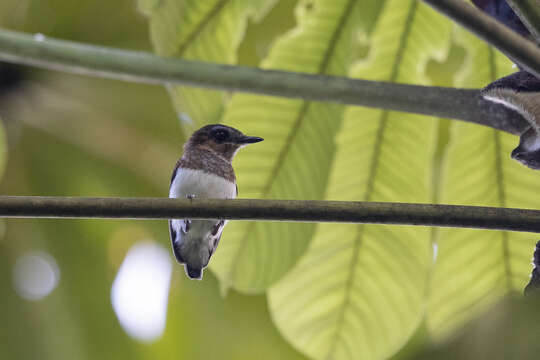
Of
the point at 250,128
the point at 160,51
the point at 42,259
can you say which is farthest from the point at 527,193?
the point at 42,259

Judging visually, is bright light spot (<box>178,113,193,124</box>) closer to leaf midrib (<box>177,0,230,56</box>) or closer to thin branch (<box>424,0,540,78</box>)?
leaf midrib (<box>177,0,230,56</box>)

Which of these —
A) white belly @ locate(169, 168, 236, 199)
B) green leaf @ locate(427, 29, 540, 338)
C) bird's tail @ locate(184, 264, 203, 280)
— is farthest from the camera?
white belly @ locate(169, 168, 236, 199)

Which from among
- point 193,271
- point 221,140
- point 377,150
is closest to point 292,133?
point 377,150

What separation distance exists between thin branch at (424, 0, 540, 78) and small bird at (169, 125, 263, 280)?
1.14 metres

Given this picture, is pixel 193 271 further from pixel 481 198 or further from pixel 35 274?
pixel 35 274

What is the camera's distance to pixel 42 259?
4.02 meters

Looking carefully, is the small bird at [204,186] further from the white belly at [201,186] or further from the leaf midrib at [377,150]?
the leaf midrib at [377,150]

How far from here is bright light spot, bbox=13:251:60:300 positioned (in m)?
3.92

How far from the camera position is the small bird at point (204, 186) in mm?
2500

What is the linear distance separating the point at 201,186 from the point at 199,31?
551 mm

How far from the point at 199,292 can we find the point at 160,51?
235cm

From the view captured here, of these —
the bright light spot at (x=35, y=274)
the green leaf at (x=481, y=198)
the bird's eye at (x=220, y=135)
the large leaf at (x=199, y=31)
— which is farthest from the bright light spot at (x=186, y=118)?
the bright light spot at (x=35, y=274)

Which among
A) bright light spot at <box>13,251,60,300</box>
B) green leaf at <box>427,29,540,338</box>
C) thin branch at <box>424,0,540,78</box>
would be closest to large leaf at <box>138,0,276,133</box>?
green leaf at <box>427,29,540,338</box>

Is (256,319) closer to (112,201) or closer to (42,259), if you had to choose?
(42,259)
